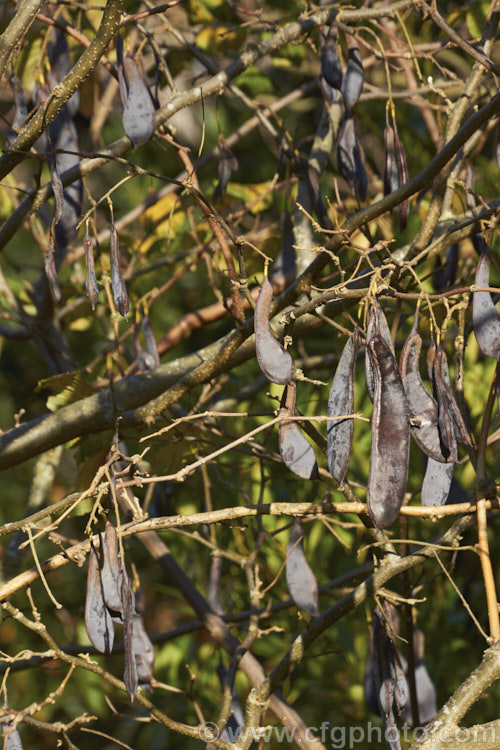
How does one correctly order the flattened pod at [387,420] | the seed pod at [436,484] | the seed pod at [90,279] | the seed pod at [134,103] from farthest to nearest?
the seed pod at [134,103], the seed pod at [90,279], the seed pod at [436,484], the flattened pod at [387,420]

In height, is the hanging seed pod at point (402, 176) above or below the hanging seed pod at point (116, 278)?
above

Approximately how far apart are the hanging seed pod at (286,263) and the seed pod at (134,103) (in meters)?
0.39

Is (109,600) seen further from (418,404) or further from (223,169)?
(223,169)

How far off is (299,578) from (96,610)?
28 centimetres

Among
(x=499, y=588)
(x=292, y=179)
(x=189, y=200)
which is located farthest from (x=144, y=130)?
(x=499, y=588)

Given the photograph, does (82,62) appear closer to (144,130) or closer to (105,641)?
(144,130)

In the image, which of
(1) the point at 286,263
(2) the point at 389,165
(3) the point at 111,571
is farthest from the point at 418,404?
(1) the point at 286,263

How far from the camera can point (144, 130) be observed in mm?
1142

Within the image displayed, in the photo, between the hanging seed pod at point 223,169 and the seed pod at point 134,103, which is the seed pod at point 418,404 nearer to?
the seed pod at point 134,103

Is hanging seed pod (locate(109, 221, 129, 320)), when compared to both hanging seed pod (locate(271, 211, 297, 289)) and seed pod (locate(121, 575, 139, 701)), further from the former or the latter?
hanging seed pod (locate(271, 211, 297, 289))

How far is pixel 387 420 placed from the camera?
0.68 m

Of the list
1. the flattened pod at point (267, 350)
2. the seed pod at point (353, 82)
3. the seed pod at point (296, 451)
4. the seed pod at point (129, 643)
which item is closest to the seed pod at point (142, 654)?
the seed pod at point (129, 643)

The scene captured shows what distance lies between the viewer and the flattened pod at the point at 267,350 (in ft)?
2.49

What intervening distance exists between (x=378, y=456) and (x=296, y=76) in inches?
84.0
